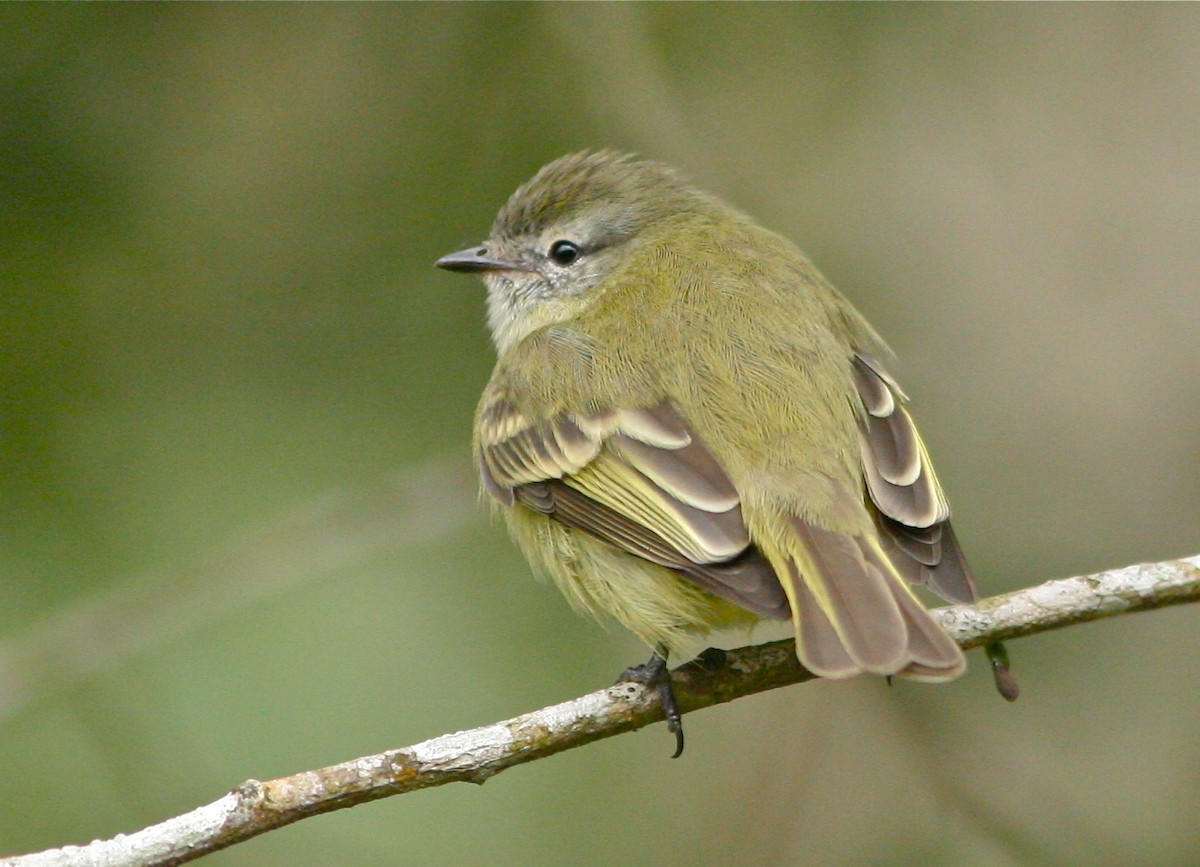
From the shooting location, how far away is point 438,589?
5914mm

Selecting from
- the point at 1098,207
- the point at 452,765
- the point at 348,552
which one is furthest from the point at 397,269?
the point at 452,765

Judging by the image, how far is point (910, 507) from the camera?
3729 mm

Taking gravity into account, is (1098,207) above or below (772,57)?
below

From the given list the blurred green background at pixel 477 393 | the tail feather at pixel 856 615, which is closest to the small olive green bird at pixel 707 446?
the tail feather at pixel 856 615

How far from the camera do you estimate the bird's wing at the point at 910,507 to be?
358 centimetres

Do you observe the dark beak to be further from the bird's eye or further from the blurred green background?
the blurred green background

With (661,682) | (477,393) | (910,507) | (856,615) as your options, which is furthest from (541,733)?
(477,393)

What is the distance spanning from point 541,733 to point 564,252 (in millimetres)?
2280

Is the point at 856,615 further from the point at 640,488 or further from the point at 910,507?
the point at 640,488

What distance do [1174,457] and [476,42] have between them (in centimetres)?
Answer: 361

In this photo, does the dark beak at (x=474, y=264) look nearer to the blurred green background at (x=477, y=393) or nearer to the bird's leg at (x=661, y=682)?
the blurred green background at (x=477, y=393)

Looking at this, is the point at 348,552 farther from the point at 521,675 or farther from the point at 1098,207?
the point at 1098,207

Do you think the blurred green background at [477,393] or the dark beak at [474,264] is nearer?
the dark beak at [474,264]

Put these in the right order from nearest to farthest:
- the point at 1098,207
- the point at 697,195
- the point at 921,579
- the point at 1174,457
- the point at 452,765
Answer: the point at 452,765 → the point at 921,579 → the point at 697,195 → the point at 1174,457 → the point at 1098,207
